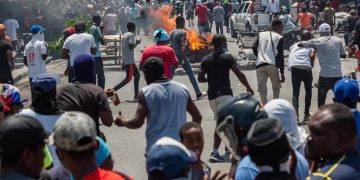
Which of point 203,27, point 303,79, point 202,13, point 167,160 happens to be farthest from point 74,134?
point 203,27

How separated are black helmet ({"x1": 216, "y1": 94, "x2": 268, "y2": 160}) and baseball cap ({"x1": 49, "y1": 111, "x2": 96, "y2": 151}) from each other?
2.30 feet

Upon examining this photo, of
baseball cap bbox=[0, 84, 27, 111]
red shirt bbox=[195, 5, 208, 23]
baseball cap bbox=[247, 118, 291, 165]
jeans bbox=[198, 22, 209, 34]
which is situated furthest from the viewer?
jeans bbox=[198, 22, 209, 34]

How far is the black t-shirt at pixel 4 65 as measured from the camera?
13188 mm

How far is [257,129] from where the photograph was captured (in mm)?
3789

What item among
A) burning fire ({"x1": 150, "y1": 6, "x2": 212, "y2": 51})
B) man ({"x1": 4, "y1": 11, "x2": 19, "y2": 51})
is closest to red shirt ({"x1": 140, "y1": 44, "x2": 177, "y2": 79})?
burning fire ({"x1": 150, "y1": 6, "x2": 212, "y2": 51})

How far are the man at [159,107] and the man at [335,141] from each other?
8.17 feet

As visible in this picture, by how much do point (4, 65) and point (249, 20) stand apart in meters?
17.8

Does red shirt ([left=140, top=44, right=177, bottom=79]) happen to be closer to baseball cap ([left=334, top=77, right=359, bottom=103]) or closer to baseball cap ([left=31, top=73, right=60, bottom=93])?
baseball cap ([left=31, top=73, right=60, bottom=93])

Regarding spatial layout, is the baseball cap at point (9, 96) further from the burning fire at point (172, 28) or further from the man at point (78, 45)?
the burning fire at point (172, 28)

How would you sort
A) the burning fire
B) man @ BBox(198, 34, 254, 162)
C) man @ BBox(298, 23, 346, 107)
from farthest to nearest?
the burning fire → man @ BBox(298, 23, 346, 107) → man @ BBox(198, 34, 254, 162)

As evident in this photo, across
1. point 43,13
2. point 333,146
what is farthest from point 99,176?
point 43,13

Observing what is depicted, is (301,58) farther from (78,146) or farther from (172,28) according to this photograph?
(172,28)

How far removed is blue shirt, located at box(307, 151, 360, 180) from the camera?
4145mm

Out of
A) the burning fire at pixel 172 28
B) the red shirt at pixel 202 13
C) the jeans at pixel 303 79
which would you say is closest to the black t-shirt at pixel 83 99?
the jeans at pixel 303 79
